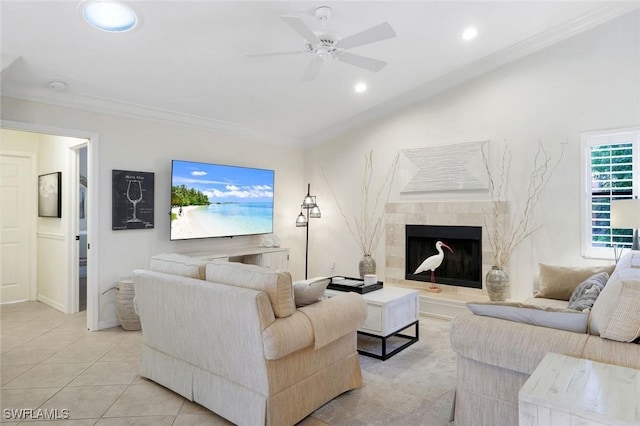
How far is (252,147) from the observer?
580 cm

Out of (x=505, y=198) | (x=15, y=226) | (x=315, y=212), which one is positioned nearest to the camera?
(x=505, y=198)

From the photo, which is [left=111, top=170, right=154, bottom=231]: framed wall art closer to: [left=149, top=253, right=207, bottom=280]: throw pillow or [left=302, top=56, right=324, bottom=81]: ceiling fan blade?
[left=149, top=253, right=207, bottom=280]: throw pillow

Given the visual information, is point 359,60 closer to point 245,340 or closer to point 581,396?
point 245,340

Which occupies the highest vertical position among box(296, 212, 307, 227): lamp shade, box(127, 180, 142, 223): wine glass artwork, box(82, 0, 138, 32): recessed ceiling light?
box(82, 0, 138, 32): recessed ceiling light

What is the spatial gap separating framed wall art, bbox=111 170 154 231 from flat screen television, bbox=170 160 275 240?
26 cm

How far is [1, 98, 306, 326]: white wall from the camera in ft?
A: 13.0

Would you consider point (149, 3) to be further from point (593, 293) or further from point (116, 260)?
point (593, 293)

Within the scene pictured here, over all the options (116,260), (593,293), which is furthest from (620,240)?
(116,260)

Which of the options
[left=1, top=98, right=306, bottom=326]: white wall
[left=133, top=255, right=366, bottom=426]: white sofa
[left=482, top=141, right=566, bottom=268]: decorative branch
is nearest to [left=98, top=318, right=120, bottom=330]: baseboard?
[left=1, top=98, right=306, bottom=326]: white wall

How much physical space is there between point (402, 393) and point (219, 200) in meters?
3.36

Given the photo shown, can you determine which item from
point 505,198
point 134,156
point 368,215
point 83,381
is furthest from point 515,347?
point 134,156

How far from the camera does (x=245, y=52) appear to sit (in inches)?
149

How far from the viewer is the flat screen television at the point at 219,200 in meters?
4.68

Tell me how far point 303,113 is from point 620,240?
4071 mm
